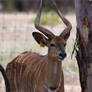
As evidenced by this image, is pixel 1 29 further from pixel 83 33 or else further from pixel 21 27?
pixel 83 33

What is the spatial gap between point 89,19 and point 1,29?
45.5 feet

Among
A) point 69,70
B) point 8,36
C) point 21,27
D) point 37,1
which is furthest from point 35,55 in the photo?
point 37,1

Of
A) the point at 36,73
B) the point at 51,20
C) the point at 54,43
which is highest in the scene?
the point at 54,43

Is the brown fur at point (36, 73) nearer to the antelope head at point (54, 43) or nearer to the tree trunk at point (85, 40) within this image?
the antelope head at point (54, 43)

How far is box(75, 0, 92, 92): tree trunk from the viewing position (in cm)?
955

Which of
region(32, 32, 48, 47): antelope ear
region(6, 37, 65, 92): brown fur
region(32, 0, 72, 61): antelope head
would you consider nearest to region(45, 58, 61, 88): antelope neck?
region(6, 37, 65, 92): brown fur

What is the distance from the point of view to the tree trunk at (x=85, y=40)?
31.3 feet

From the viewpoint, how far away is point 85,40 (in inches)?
381

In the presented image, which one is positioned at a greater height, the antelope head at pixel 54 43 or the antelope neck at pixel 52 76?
the antelope head at pixel 54 43

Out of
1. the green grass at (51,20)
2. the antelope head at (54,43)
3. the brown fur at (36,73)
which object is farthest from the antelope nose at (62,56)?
the green grass at (51,20)

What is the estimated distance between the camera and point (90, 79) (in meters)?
9.68

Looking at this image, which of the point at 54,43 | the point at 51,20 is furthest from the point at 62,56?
the point at 51,20

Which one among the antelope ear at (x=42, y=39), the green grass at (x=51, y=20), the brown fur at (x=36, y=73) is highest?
the antelope ear at (x=42, y=39)

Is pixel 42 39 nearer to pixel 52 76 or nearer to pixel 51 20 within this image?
pixel 52 76
